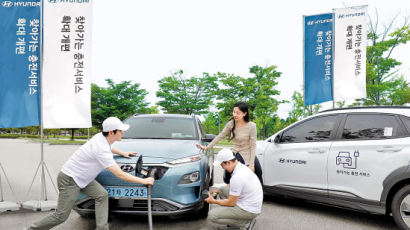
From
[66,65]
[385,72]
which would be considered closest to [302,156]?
[66,65]

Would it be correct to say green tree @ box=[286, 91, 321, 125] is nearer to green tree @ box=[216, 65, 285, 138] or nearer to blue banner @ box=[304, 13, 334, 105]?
green tree @ box=[216, 65, 285, 138]

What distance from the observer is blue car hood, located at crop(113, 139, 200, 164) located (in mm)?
4094

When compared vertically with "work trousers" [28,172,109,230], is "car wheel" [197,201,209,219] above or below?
below

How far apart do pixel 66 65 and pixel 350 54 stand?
8.45 metres

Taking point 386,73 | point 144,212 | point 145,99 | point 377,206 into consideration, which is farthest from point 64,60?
point 145,99

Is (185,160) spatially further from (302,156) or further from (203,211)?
(302,156)

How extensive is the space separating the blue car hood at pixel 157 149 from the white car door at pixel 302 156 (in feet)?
5.17

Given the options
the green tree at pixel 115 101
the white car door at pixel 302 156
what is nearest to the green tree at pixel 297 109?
the green tree at pixel 115 101

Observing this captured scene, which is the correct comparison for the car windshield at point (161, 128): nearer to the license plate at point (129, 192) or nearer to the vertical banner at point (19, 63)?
the license plate at point (129, 192)

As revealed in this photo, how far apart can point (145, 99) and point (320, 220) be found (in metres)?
41.9

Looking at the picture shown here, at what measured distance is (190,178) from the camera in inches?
162

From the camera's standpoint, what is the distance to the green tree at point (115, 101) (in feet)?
139

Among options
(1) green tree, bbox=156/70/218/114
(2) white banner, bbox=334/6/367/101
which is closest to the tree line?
(1) green tree, bbox=156/70/218/114

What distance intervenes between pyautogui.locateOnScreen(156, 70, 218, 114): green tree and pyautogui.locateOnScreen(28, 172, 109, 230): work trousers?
3329 centimetres
